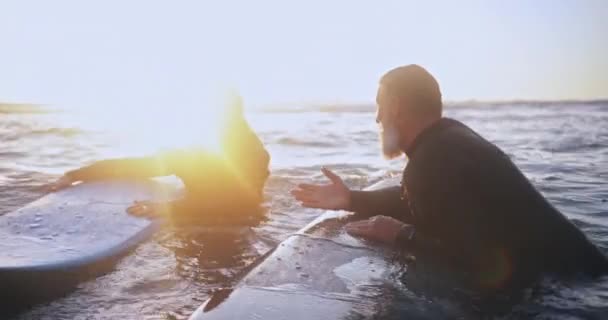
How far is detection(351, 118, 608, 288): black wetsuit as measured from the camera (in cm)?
282

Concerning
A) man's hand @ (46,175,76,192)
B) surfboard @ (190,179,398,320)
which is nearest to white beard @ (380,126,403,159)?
surfboard @ (190,179,398,320)

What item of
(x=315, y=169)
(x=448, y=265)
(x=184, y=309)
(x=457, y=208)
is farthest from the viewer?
(x=315, y=169)

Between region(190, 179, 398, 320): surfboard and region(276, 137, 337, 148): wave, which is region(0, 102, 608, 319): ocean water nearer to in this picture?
region(276, 137, 337, 148): wave

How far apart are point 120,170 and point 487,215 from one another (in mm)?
4400

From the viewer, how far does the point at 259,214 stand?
18.6ft

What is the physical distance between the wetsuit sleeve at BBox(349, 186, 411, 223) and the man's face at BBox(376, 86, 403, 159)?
666 millimetres

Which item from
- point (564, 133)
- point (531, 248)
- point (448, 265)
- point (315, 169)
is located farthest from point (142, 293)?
point (564, 133)

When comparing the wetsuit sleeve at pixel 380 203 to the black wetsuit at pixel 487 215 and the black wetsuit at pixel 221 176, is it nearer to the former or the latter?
the black wetsuit at pixel 487 215

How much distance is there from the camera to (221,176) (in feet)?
17.2

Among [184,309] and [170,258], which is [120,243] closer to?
[170,258]

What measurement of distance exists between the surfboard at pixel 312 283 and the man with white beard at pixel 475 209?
0.41 metres

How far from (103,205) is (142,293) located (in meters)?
1.75

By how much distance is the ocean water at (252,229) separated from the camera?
127 inches

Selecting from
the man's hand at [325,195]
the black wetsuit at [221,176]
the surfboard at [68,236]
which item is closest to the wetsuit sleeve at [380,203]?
the man's hand at [325,195]
